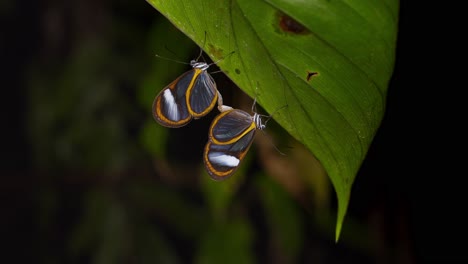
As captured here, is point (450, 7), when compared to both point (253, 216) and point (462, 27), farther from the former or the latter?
point (253, 216)

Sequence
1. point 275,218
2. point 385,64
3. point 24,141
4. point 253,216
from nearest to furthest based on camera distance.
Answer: point 385,64 → point 275,218 → point 253,216 → point 24,141

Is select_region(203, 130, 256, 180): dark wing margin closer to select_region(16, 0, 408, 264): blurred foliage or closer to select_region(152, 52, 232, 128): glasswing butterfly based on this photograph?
select_region(152, 52, 232, 128): glasswing butterfly

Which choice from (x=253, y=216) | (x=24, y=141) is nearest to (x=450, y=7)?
(x=253, y=216)

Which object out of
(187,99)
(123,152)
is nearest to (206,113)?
(187,99)

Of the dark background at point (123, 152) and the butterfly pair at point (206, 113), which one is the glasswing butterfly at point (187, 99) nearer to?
the butterfly pair at point (206, 113)

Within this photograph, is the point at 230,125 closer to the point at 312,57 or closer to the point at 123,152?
the point at 312,57

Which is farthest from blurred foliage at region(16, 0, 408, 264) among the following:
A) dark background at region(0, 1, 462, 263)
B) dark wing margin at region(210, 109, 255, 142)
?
dark wing margin at region(210, 109, 255, 142)
